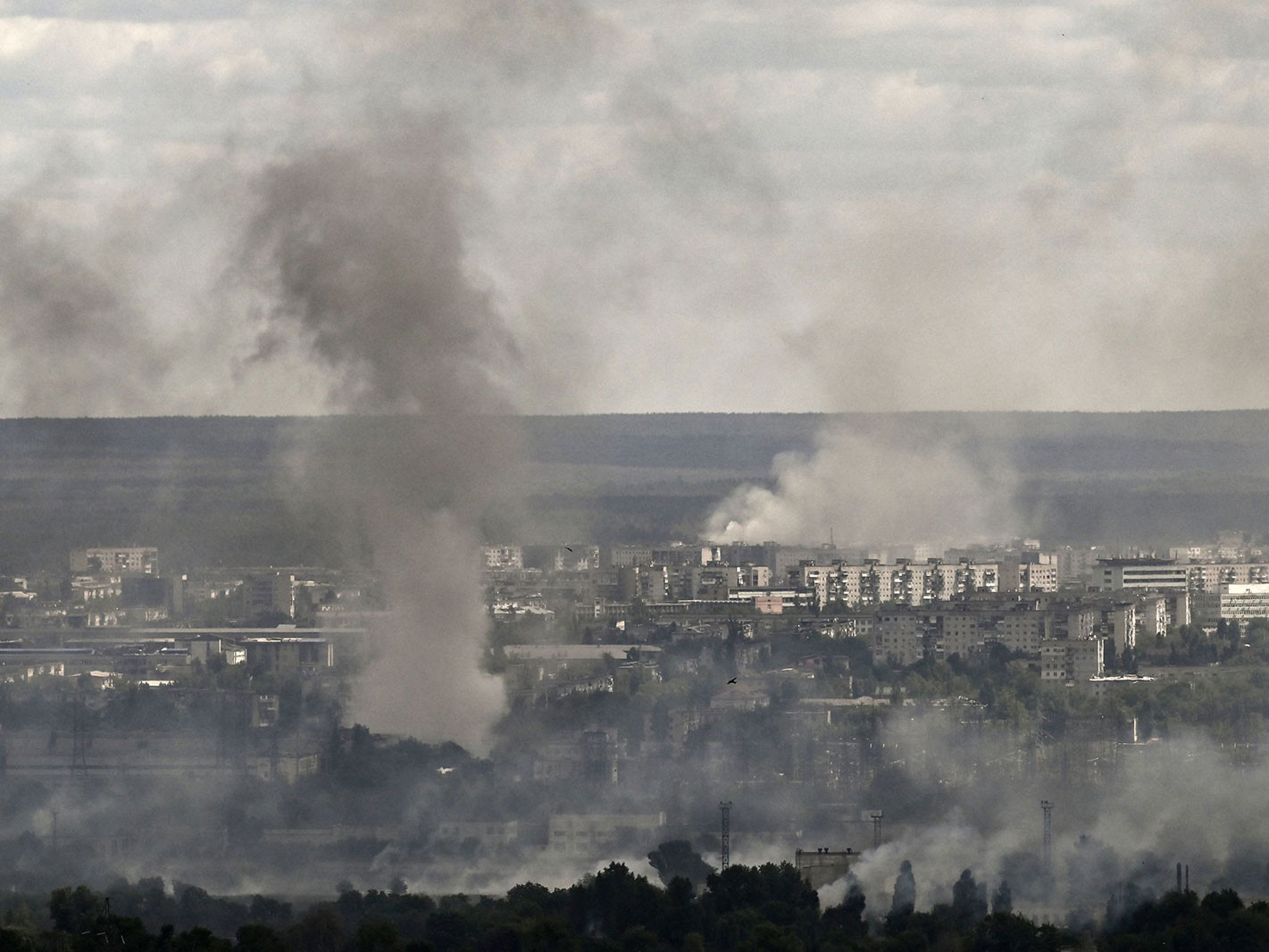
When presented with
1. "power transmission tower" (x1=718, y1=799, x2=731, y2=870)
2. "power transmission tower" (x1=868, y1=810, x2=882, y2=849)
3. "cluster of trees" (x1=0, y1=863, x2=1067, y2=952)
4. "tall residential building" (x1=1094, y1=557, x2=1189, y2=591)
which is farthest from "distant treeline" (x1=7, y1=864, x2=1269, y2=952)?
"tall residential building" (x1=1094, y1=557, x2=1189, y2=591)

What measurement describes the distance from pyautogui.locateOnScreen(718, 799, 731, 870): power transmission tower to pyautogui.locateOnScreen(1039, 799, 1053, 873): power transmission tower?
A: 3.22 m

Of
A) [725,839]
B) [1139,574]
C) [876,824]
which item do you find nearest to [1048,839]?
[876,824]

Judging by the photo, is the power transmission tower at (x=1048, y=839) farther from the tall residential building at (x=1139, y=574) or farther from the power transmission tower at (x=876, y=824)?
the tall residential building at (x=1139, y=574)

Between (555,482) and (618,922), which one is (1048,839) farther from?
(555,482)

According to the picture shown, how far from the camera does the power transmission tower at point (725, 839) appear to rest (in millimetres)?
35031

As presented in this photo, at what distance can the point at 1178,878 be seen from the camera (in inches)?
1304

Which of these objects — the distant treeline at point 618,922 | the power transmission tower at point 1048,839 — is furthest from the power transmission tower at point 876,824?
the distant treeline at point 618,922

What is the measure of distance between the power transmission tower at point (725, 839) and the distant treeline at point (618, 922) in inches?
80.5

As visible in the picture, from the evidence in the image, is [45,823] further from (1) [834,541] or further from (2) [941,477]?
(2) [941,477]

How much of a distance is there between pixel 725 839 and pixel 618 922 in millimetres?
5093

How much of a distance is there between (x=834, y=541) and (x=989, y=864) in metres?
45.6

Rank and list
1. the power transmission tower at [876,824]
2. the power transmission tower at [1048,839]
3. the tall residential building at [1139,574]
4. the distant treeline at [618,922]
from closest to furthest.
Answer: the distant treeline at [618,922] → the power transmission tower at [1048,839] → the power transmission tower at [876,824] → the tall residential building at [1139,574]

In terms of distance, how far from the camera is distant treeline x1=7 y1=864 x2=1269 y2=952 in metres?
28.9

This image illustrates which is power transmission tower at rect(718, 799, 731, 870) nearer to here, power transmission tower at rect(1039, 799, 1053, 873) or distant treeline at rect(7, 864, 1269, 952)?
distant treeline at rect(7, 864, 1269, 952)
